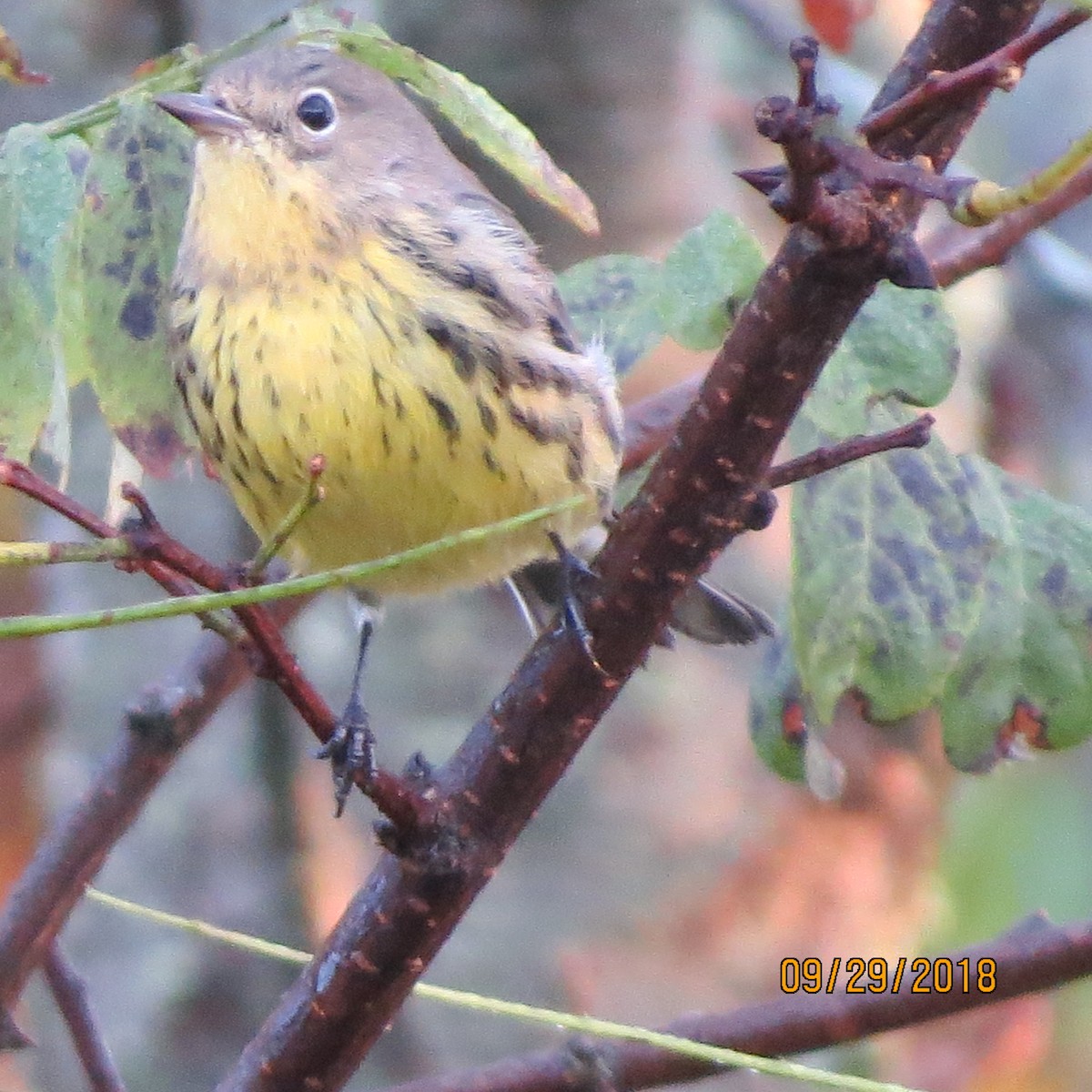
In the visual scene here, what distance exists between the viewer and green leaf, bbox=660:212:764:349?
1412mm

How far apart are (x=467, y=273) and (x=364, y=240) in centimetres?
12

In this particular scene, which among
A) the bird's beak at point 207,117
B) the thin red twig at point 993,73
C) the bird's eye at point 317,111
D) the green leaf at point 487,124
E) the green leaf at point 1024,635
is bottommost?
the green leaf at point 1024,635

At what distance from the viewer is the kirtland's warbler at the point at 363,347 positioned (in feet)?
5.76

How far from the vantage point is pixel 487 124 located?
117 centimetres

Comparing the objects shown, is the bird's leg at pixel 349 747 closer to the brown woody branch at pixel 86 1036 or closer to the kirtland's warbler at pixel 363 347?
the kirtland's warbler at pixel 363 347

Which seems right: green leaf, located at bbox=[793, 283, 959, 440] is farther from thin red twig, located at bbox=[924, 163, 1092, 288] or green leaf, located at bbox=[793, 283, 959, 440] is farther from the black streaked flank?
the black streaked flank

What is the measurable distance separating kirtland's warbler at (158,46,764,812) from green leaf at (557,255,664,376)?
0.31ft

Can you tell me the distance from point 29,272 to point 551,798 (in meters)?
1.91

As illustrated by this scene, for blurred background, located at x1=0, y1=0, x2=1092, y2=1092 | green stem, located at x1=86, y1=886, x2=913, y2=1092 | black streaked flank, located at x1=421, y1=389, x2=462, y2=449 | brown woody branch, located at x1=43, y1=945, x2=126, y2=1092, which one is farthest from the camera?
blurred background, located at x1=0, y1=0, x2=1092, y2=1092

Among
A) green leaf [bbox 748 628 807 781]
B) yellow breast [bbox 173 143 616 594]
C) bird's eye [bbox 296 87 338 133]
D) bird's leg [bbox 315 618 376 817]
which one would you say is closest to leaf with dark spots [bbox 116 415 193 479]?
bird's leg [bbox 315 618 376 817]

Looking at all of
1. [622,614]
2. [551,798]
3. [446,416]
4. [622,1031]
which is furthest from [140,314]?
[551,798]

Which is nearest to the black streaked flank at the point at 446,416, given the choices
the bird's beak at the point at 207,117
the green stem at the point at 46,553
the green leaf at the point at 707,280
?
Answer: the green leaf at the point at 707,280

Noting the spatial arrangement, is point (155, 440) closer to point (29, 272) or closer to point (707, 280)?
point (29, 272)

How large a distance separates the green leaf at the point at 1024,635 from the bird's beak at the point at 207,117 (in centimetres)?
87
